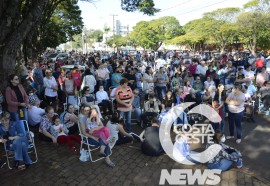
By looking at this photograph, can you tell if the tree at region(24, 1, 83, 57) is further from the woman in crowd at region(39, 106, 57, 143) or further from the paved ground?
the paved ground

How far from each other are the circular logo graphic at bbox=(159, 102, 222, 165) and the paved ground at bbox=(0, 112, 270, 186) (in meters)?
0.20

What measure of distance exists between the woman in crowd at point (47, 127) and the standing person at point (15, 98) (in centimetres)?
58

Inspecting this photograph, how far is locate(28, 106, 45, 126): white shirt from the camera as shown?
25.0ft

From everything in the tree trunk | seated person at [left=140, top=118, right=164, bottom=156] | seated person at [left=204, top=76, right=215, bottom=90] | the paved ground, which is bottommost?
the paved ground

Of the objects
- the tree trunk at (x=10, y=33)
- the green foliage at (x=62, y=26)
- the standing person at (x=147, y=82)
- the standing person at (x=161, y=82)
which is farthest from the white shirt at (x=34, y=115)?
the green foliage at (x=62, y=26)

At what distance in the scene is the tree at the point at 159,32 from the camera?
64438mm

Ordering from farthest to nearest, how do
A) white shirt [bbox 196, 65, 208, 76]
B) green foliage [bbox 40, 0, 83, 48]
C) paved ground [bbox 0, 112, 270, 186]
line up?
green foliage [bbox 40, 0, 83, 48]
white shirt [bbox 196, 65, 208, 76]
paved ground [bbox 0, 112, 270, 186]

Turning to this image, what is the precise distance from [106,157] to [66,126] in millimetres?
1960

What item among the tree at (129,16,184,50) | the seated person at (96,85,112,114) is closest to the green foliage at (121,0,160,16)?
the seated person at (96,85,112,114)

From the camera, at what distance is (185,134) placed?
26.0ft

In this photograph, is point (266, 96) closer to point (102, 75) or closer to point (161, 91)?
point (161, 91)

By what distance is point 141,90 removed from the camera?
1102cm

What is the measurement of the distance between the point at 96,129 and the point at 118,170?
115cm

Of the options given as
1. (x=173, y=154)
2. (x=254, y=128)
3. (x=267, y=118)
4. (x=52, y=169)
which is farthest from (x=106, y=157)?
(x=267, y=118)
